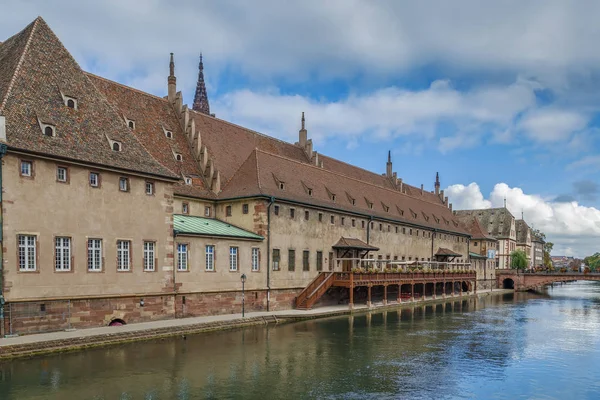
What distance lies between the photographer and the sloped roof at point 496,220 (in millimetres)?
105394

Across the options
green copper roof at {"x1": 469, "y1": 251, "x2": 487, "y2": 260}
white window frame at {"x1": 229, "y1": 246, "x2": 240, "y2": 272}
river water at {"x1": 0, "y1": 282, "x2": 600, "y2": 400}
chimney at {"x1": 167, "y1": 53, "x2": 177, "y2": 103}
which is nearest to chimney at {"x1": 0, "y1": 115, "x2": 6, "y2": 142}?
→ river water at {"x1": 0, "y1": 282, "x2": 600, "y2": 400}

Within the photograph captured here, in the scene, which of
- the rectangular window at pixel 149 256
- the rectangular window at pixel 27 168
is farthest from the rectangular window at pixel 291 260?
the rectangular window at pixel 27 168

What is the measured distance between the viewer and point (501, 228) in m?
106

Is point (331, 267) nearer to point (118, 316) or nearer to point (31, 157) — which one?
point (118, 316)

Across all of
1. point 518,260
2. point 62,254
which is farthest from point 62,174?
point 518,260

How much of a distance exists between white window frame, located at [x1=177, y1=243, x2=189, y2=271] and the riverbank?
2942 millimetres

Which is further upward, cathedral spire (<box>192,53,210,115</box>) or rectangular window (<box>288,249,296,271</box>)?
cathedral spire (<box>192,53,210,115</box>)

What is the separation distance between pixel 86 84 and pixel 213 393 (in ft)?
63.4

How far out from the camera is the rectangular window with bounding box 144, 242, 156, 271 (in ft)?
92.4

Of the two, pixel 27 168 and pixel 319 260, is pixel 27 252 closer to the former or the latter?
pixel 27 168

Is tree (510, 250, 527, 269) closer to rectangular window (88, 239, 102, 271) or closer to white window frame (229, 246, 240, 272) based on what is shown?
white window frame (229, 246, 240, 272)

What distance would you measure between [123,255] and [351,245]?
853 inches

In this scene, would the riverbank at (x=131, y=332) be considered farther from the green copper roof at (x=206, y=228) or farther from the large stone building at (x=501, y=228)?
the large stone building at (x=501, y=228)

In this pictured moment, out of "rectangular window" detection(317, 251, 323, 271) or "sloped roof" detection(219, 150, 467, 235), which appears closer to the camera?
"sloped roof" detection(219, 150, 467, 235)
